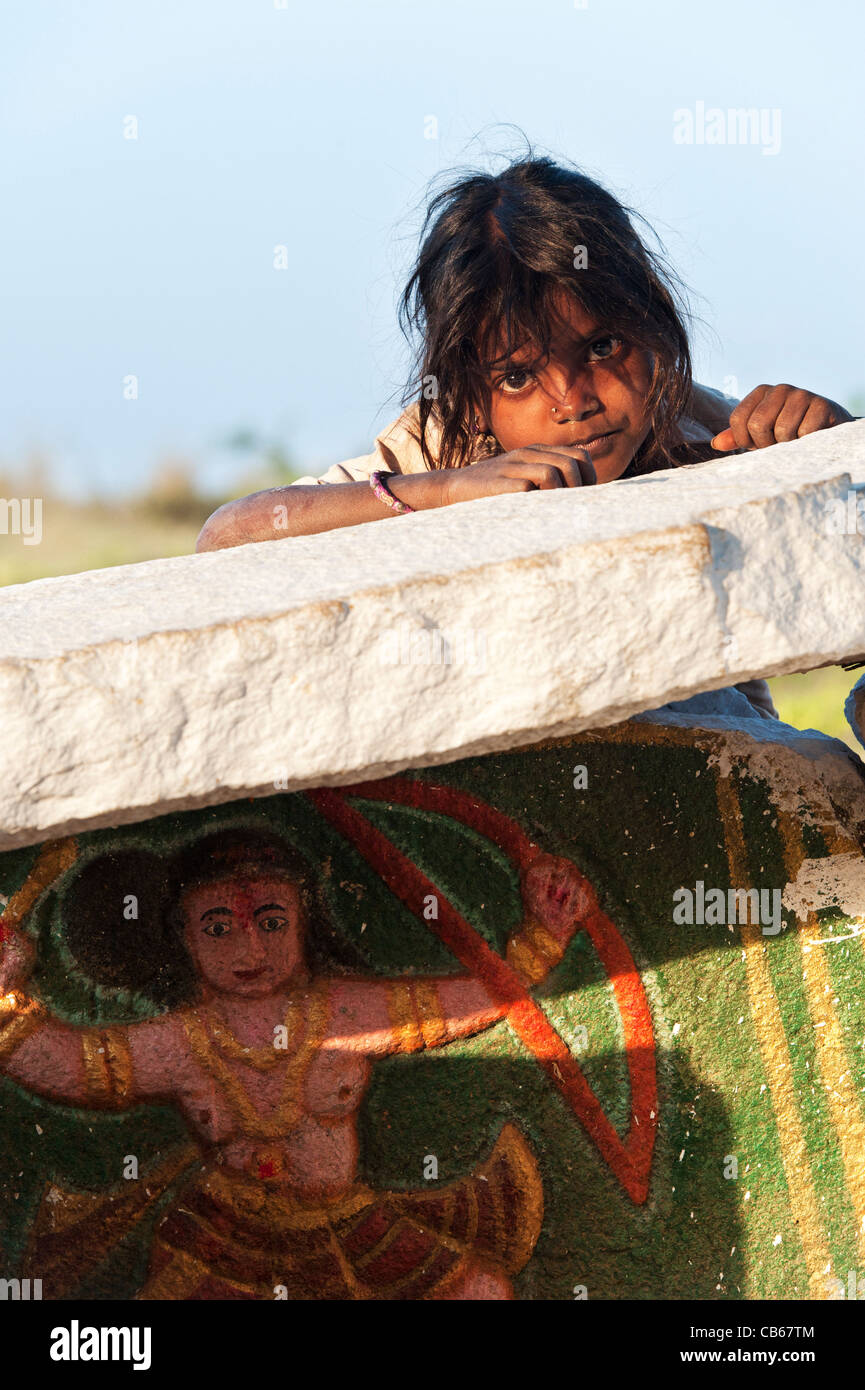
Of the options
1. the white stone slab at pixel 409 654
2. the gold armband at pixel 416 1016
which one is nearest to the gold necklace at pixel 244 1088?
the gold armband at pixel 416 1016

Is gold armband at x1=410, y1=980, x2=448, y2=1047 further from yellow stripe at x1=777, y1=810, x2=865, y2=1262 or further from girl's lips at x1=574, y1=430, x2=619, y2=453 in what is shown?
girl's lips at x1=574, y1=430, x2=619, y2=453

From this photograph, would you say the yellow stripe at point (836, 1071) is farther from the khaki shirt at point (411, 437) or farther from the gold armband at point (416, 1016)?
the khaki shirt at point (411, 437)

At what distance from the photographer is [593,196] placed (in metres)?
1.80

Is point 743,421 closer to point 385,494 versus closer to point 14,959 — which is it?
point 385,494

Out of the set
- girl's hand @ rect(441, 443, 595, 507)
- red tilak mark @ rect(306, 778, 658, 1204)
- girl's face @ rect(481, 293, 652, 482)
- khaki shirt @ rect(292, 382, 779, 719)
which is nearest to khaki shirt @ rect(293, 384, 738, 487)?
khaki shirt @ rect(292, 382, 779, 719)

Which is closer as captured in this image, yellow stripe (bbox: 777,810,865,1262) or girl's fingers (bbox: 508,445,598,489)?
girl's fingers (bbox: 508,445,598,489)

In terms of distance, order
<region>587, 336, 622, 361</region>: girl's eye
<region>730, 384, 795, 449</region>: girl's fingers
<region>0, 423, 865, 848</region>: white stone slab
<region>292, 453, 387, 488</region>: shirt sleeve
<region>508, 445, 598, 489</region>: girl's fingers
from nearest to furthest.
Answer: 1. <region>0, 423, 865, 848</region>: white stone slab
2. <region>508, 445, 598, 489</region>: girl's fingers
3. <region>730, 384, 795, 449</region>: girl's fingers
4. <region>587, 336, 622, 361</region>: girl's eye
5. <region>292, 453, 387, 488</region>: shirt sleeve

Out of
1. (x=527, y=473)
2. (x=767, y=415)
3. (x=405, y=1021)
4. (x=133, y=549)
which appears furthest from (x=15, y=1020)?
(x=133, y=549)

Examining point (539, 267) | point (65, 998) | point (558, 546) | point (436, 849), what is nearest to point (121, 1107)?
point (65, 998)

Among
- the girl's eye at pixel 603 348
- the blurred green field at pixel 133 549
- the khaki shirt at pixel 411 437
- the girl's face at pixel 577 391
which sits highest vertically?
Result: the blurred green field at pixel 133 549

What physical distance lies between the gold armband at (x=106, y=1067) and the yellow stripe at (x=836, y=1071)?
77 centimetres

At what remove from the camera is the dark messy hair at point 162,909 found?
1426 mm

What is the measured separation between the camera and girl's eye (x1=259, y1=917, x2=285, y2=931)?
1475 mm

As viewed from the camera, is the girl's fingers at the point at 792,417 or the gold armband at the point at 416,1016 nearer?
the gold armband at the point at 416,1016
